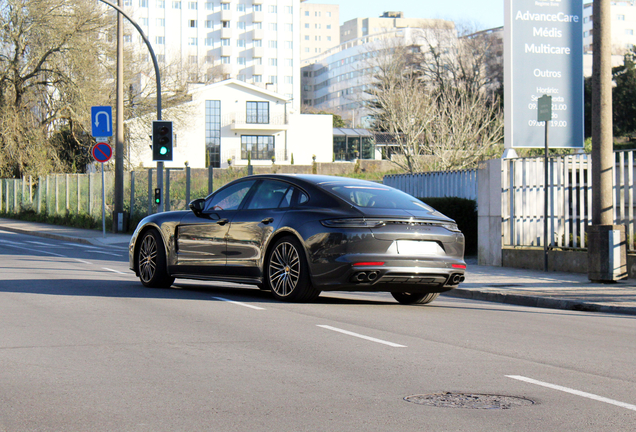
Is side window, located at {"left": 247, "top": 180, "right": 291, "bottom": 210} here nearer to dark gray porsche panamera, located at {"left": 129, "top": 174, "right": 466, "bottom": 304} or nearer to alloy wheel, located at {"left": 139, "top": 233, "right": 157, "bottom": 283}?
dark gray porsche panamera, located at {"left": 129, "top": 174, "right": 466, "bottom": 304}

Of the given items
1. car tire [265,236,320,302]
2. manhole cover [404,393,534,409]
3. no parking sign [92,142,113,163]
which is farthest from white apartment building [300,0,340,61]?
manhole cover [404,393,534,409]

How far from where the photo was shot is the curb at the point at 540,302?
10323mm

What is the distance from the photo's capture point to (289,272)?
9.99 m

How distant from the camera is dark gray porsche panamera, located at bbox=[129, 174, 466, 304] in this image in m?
9.41

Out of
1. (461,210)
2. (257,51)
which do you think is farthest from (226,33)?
(461,210)

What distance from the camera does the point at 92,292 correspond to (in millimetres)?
11398

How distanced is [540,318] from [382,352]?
3387 mm

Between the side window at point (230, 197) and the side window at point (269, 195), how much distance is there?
9.6 inches

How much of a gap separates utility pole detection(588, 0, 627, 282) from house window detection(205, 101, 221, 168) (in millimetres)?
63791

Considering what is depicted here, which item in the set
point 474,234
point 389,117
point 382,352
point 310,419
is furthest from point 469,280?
point 389,117

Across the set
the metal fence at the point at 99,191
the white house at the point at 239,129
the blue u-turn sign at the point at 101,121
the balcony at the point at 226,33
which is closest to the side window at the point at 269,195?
the metal fence at the point at 99,191

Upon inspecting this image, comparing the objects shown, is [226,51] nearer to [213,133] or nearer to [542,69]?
[213,133]

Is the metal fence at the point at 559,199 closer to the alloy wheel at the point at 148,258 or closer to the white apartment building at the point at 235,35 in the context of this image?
the alloy wheel at the point at 148,258

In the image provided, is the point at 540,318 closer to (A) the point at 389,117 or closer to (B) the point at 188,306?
(B) the point at 188,306
